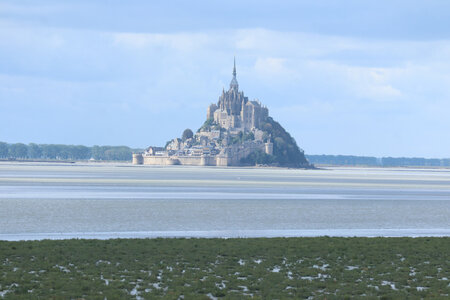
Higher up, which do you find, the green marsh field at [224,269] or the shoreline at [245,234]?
the green marsh field at [224,269]

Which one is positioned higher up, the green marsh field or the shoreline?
the green marsh field

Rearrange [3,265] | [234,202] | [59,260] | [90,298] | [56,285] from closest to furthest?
1. [90,298]
2. [56,285]
3. [3,265]
4. [59,260]
5. [234,202]

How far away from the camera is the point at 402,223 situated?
2797 cm

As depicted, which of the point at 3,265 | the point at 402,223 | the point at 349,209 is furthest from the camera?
the point at 349,209

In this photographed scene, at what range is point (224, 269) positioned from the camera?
14422 millimetres

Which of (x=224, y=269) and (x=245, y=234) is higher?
(x=224, y=269)

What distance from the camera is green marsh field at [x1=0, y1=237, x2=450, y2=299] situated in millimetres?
11914

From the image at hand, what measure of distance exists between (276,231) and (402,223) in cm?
702

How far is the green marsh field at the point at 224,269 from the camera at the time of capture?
469 inches

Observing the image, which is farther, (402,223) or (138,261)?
(402,223)

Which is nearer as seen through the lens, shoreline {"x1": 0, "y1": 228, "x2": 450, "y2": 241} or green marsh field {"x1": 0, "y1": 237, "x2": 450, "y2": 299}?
green marsh field {"x1": 0, "y1": 237, "x2": 450, "y2": 299}

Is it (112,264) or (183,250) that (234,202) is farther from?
(112,264)

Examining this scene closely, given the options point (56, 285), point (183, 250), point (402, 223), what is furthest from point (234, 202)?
point (56, 285)

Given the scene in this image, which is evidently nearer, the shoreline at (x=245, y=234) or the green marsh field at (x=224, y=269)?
the green marsh field at (x=224, y=269)
